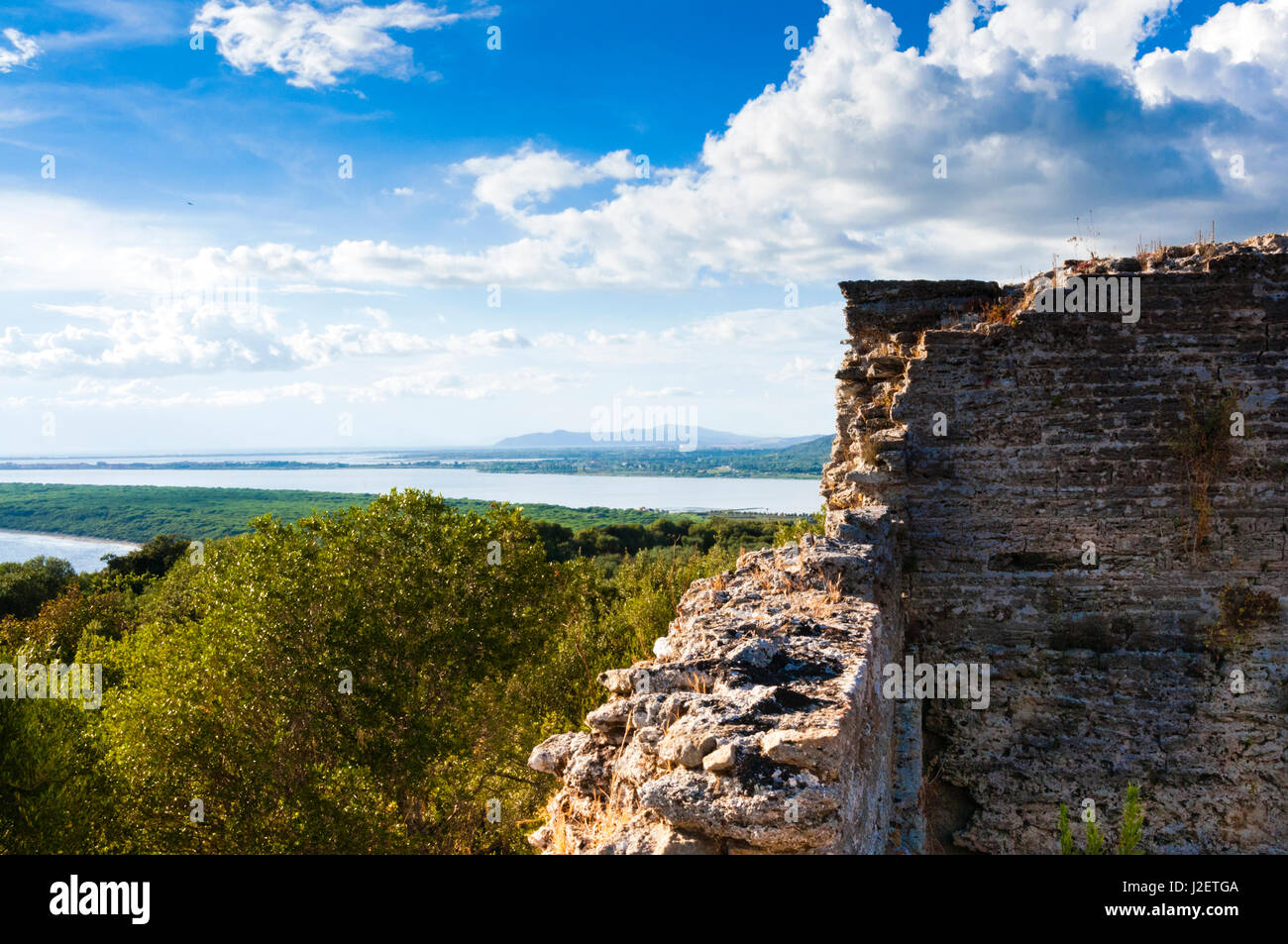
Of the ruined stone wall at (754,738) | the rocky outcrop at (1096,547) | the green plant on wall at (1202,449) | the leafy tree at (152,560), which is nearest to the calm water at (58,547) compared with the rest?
the leafy tree at (152,560)

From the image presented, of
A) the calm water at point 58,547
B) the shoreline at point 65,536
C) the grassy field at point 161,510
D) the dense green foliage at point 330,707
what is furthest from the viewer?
the shoreline at point 65,536

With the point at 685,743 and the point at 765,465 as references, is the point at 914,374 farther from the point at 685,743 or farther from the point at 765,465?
the point at 765,465

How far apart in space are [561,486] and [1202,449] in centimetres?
10502

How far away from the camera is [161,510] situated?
305 feet

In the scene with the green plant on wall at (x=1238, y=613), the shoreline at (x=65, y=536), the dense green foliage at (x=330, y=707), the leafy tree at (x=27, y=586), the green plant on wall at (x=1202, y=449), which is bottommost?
the shoreline at (x=65, y=536)

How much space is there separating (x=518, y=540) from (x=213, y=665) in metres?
6.02

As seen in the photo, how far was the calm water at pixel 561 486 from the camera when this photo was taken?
82625 mm

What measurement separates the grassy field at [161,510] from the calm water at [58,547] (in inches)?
109

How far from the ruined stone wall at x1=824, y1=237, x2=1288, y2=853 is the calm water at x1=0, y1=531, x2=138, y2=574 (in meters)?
61.8

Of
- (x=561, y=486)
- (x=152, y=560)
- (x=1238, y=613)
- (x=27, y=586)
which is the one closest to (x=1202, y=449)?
(x=1238, y=613)

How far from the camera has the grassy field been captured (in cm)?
7788

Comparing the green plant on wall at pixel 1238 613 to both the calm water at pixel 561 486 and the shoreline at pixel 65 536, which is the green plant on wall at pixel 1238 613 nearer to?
the calm water at pixel 561 486

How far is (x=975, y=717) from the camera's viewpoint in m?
8.84
